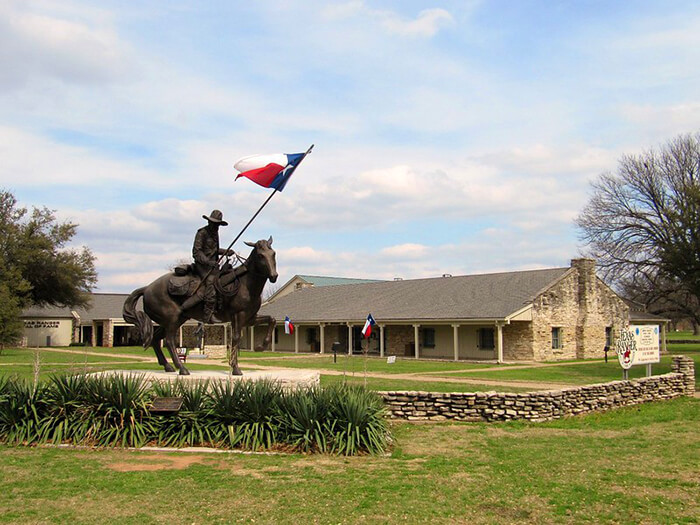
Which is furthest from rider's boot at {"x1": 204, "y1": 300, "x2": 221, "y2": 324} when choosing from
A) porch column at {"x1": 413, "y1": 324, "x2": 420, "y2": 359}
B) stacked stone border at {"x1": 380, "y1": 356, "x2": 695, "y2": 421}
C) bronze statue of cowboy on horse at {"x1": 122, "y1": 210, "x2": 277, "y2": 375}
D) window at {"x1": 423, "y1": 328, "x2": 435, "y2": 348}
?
window at {"x1": 423, "y1": 328, "x2": 435, "y2": 348}

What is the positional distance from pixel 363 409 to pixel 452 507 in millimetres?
3218

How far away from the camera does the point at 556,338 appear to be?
35.6m

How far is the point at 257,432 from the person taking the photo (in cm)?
1000

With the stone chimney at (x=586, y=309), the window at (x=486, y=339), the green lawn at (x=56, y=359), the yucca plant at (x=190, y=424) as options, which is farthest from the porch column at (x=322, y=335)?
the yucca plant at (x=190, y=424)

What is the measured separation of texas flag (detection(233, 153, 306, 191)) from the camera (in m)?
12.7

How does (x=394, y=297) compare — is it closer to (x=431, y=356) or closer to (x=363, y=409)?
A: (x=431, y=356)

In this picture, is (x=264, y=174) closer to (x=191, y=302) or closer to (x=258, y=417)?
(x=191, y=302)

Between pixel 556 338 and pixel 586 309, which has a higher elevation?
pixel 586 309

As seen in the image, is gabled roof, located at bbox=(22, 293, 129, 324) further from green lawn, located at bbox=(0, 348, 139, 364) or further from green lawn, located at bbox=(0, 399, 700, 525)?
green lawn, located at bbox=(0, 399, 700, 525)

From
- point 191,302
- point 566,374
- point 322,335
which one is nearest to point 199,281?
point 191,302

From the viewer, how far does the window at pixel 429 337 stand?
1492 inches

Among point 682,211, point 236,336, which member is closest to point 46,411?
point 236,336

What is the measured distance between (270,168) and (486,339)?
82.0 ft

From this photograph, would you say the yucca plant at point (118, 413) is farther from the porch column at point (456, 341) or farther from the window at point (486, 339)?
the window at point (486, 339)
